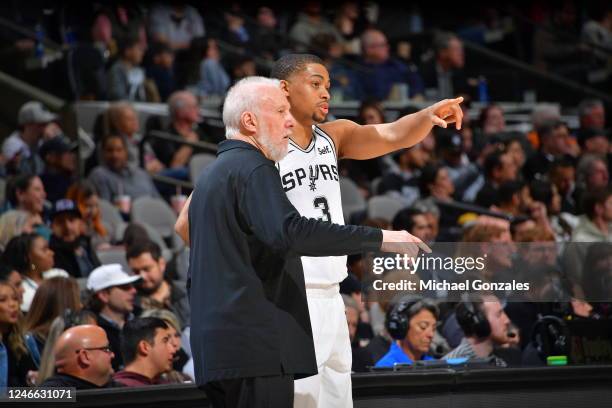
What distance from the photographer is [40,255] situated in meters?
6.90

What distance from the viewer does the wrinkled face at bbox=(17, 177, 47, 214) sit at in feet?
26.3

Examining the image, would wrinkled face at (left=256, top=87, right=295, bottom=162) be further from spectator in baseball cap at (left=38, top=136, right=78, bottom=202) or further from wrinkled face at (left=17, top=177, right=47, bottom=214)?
spectator in baseball cap at (left=38, top=136, right=78, bottom=202)

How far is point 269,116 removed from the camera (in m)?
3.56

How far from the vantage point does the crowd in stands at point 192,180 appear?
5578mm

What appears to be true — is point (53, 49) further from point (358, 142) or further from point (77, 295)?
point (358, 142)

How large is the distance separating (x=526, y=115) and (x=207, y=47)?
3.69 m

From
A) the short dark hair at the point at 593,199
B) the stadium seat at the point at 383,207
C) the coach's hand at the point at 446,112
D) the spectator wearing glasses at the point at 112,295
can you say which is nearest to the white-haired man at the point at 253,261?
the coach's hand at the point at 446,112

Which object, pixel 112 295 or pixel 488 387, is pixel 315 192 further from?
pixel 112 295

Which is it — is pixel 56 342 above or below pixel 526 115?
below

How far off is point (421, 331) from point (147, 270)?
1.92m

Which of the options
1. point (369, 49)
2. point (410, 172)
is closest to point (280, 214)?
point (410, 172)

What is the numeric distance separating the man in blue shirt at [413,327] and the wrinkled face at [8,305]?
74.9 inches

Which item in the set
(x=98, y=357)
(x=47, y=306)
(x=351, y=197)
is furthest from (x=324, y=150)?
(x=351, y=197)

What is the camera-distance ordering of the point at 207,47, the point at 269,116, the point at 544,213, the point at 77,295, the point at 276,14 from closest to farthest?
1. the point at 269,116
2. the point at 77,295
3. the point at 544,213
4. the point at 207,47
5. the point at 276,14
